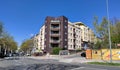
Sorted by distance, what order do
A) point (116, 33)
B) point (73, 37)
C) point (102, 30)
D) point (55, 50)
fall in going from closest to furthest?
point (102, 30)
point (116, 33)
point (55, 50)
point (73, 37)

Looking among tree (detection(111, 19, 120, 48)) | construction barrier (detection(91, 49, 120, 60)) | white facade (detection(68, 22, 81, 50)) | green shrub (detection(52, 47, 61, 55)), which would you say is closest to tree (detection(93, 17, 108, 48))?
construction barrier (detection(91, 49, 120, 60))

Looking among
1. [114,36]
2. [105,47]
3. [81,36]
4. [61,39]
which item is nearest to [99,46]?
[105,47]

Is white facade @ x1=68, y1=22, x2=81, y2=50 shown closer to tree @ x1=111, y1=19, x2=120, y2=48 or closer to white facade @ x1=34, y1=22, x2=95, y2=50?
white facade @ x1=34, y1=22, x2=95, y2=50

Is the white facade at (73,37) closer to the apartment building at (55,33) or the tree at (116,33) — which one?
the apartment building at (55,33)

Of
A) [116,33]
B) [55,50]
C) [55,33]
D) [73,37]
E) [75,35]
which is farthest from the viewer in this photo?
[75,35]

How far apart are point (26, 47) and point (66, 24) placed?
51.0m

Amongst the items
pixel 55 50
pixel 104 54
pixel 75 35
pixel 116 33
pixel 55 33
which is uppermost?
pixel 55 33

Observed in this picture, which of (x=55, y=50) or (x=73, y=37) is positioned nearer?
(x=55, y=50)

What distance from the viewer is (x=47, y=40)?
96.8 meters

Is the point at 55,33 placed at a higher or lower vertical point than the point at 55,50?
higher

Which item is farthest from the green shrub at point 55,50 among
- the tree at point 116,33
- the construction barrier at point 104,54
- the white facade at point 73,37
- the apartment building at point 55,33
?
the construction barrier at point 104,54

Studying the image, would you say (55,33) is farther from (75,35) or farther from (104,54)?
(104,54)

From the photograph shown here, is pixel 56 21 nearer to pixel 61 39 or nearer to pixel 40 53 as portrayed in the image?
pixel 61 39

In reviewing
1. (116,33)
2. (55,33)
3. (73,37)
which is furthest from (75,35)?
(116,33)
